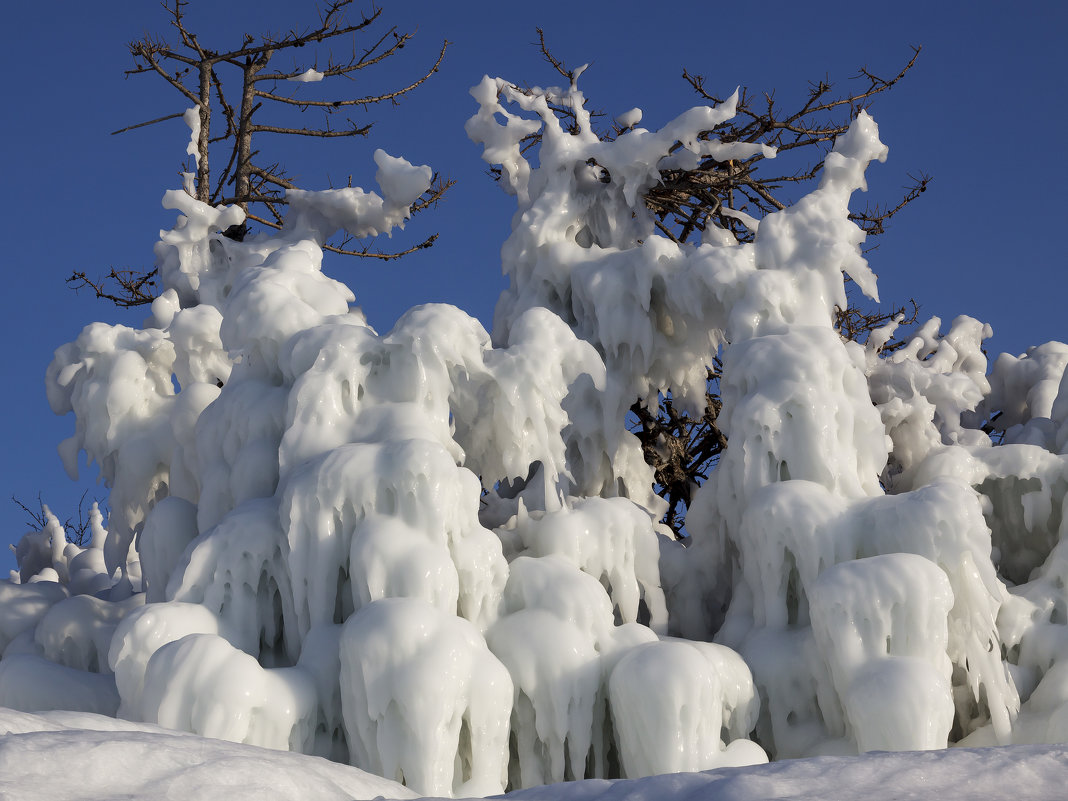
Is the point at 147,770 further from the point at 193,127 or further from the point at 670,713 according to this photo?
the point at 193,127

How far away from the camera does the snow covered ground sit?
3887 millimetres

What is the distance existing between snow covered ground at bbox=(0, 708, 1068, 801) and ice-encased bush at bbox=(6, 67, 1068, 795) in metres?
3.51

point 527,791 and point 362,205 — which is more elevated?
point 362,205

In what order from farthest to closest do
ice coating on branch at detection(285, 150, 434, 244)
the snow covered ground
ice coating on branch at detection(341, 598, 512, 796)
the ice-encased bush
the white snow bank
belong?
ice coating on branch at detection(285, 150, 434, 244), the ice-encased bush, ice coating on branch at detection(341, 598, 512, 796), the white snow bank, the snow covered ground

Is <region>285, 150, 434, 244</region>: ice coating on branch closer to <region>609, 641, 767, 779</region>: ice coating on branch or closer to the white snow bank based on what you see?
<region>609, 641, 767, 779</region>: ice coating on branch

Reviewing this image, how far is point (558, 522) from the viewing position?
34.0 feet

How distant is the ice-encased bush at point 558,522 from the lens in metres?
8.52

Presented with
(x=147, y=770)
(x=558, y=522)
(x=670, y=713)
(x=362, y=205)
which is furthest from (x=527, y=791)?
(x=362, y=205)

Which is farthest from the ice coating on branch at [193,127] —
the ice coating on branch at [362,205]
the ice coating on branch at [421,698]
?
the ice coating on branch at [421,698]

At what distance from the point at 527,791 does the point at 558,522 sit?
231 inches

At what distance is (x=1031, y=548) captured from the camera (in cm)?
1176

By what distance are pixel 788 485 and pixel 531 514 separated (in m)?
2.36

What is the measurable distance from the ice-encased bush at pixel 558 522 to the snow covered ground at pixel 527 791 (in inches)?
138

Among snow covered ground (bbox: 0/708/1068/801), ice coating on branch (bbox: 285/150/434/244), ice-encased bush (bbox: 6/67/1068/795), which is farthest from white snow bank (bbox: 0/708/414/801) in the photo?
ice coating on branch (bbox: 285/150/434/244)
